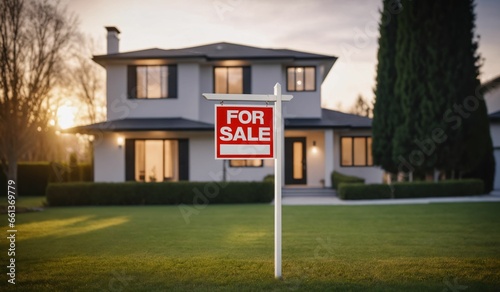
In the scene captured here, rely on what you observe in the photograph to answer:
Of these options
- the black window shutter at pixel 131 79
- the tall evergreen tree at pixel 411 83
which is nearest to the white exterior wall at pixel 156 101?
the black window shutter at pixel 131 79

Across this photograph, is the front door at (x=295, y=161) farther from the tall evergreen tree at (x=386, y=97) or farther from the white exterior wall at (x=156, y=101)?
the white exterior wall at (x=156, y=101)

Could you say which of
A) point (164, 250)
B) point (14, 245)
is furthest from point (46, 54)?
point (164, 250)

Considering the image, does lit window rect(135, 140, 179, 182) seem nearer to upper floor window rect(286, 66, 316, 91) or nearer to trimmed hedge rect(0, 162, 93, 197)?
trimmed hedge rect(0, 162, 93, 197)

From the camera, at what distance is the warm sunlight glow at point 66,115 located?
1094 inches

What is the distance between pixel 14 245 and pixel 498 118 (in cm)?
2461

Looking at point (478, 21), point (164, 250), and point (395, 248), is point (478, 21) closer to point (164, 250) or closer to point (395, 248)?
point (395, 248)

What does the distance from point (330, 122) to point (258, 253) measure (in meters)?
14.5

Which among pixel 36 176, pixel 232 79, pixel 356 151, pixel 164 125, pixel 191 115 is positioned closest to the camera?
pixel 164 125

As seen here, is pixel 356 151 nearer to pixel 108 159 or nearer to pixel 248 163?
pixel 248 163

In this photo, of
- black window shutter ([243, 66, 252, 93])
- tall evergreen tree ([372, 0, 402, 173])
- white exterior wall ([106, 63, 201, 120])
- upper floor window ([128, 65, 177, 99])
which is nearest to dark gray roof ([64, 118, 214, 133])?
white exterior wall ([106, 63, 201, 120])

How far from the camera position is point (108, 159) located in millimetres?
19016

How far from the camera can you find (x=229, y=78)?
799 inches

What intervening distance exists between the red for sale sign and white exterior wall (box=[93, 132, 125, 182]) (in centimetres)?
1530

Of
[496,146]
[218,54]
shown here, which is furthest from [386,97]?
[218,54]
